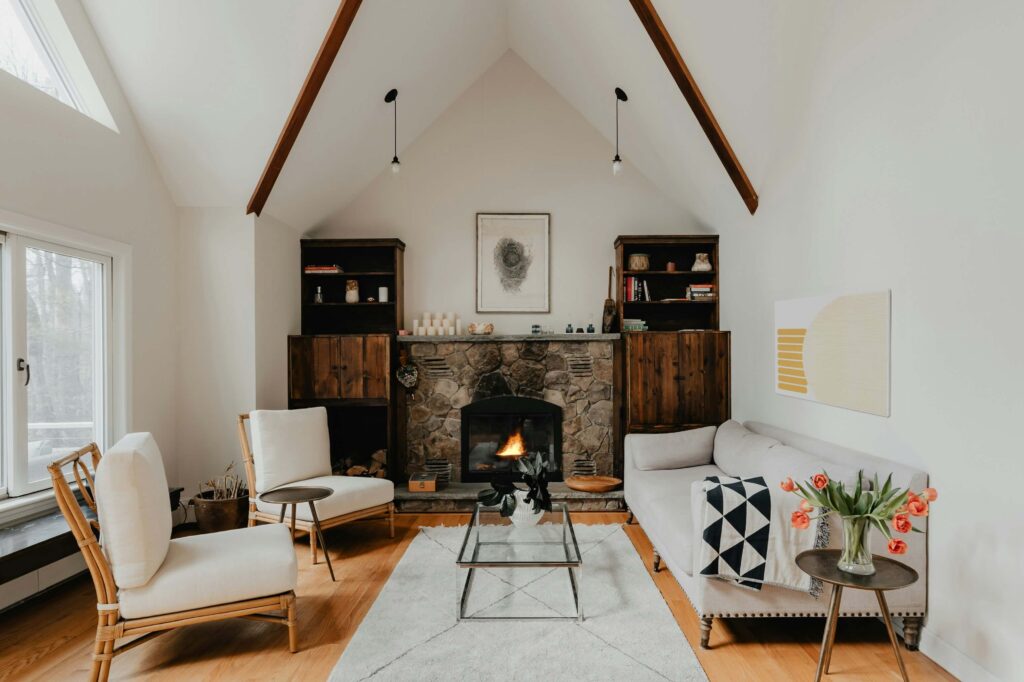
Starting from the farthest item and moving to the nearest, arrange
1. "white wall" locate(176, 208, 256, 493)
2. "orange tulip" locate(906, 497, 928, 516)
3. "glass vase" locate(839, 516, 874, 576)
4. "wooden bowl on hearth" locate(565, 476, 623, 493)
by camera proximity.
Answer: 1. "wooden bowl on hearth" locate(565, 476, 623, 493)
2. "white wall" locate(176, 208, 256, 493)
3. "glass vase" locate(839, 516, 874, 576)
4. "orange tulip" locate(906, 497, 928, 516)

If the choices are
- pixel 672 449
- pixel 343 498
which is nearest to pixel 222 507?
pixel 343 498

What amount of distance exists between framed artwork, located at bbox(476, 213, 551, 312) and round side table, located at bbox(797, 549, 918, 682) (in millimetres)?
3432

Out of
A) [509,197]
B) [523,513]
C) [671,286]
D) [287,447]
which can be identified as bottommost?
[523,513]

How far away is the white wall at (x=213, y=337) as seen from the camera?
443 centimetres

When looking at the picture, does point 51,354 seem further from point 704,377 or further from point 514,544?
point 704,377

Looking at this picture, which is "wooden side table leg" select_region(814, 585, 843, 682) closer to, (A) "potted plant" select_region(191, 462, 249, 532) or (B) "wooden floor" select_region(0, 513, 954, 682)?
(B) "wooden floor" select_region(0, 513, 954, 682)

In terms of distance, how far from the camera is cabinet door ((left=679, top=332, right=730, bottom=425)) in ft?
16.3

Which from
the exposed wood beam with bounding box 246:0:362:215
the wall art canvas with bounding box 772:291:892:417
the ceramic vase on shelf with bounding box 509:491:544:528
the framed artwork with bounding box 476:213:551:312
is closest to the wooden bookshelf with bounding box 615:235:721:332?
the framed artwork with bounding box 476:213:551:312

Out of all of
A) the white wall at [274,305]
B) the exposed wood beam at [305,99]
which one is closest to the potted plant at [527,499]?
the white wall at [274,305]

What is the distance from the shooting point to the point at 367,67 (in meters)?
4.06

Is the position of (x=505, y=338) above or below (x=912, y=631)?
above

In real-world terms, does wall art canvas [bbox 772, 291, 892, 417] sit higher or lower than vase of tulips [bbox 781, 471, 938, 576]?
higher

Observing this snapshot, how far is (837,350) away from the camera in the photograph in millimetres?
3209

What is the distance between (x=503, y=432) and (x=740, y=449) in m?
2.09
